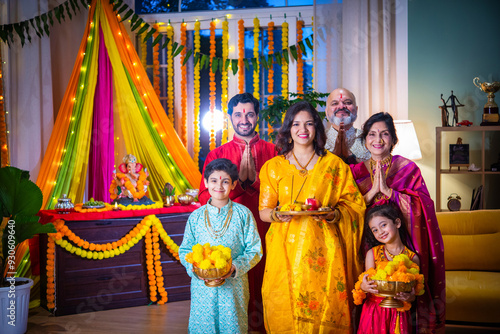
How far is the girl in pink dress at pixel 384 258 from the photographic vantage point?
2.51m

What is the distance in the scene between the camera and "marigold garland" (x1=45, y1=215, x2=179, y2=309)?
3875 mm

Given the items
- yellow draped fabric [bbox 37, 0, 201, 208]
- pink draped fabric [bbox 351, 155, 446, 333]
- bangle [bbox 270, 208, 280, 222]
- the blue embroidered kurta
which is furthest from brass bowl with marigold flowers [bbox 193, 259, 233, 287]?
yellow draped fabric [bbox 37, 0, 201, 208]

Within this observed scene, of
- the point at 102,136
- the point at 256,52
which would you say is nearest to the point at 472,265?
the point at 256,52

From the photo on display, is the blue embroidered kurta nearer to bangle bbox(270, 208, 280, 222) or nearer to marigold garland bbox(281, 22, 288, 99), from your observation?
bangle bbox(270, 208, 280, 222)

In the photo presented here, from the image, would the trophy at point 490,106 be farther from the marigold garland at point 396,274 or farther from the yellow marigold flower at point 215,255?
the yellow marigold flower at point 215,255

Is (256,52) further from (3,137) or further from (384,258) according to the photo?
(384,258)

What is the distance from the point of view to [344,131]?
3066 millimetres

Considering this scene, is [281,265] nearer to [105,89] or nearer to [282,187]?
[282,187]

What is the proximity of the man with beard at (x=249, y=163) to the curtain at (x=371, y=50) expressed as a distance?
2.18 m

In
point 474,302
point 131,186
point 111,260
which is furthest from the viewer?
point 131,186

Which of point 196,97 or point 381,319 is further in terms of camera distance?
point 196,97

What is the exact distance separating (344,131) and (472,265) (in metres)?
1.55

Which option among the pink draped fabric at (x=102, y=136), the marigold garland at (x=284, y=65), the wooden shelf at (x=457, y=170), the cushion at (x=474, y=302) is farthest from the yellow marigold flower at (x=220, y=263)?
the marigold garland at (x=284, y=65)

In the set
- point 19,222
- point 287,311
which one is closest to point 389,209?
point 287,311
